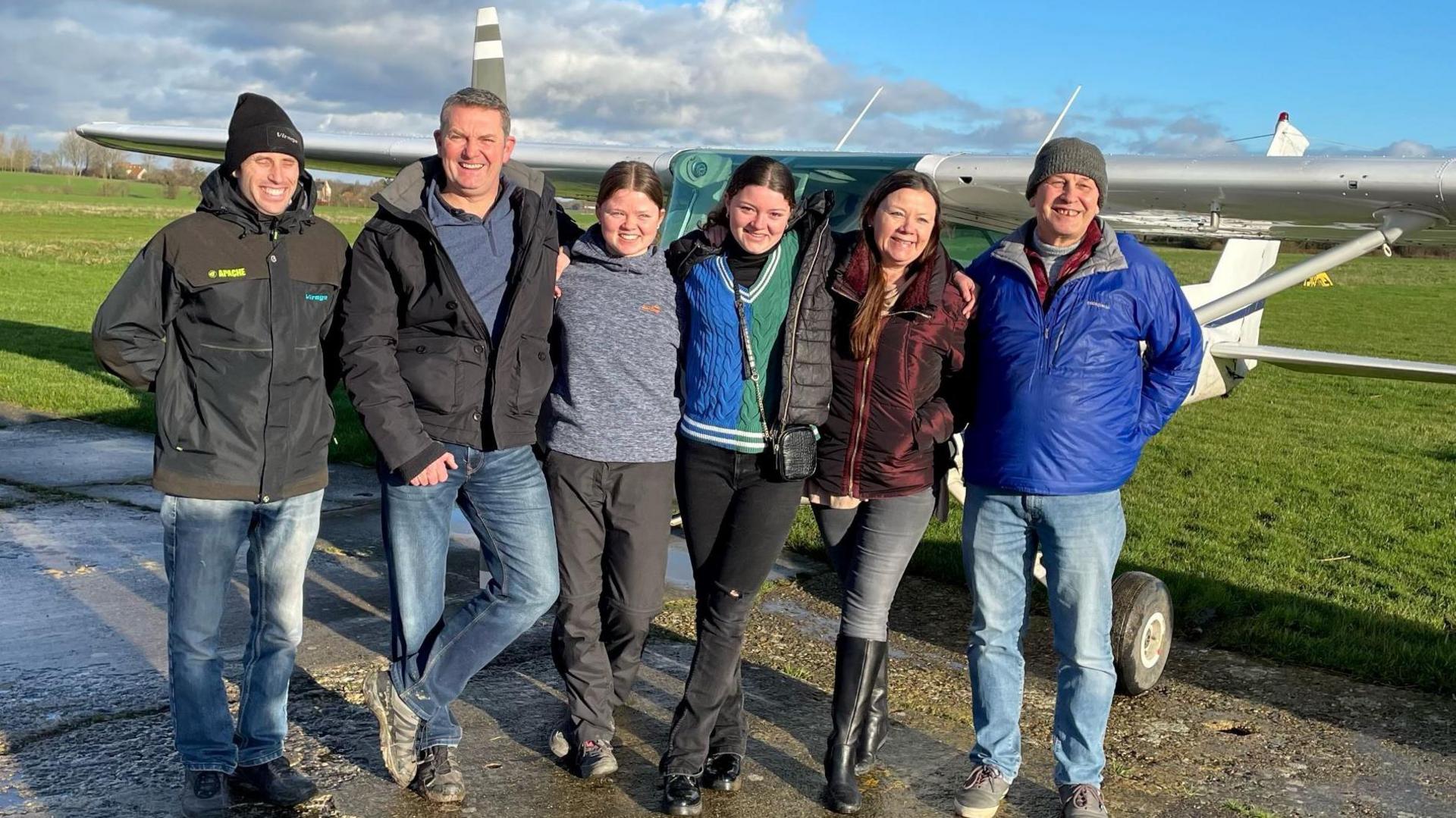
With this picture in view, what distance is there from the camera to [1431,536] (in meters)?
7.29

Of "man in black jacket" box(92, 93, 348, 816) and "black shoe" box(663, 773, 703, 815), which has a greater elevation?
"man in black jacket" box(92, 93, 348, 816)

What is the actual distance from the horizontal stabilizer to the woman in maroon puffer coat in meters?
4.46

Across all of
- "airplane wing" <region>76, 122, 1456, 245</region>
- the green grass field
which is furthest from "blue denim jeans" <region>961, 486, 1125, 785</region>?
"airplane wing" <region>76, 122, 1456, 245</region>

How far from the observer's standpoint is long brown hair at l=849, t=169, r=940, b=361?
10.3 feet

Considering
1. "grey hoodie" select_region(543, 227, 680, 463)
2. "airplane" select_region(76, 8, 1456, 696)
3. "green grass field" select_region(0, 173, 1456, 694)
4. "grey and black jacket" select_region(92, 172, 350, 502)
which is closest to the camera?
"grey and black jacket" select_region(92, 172, 350, 502)

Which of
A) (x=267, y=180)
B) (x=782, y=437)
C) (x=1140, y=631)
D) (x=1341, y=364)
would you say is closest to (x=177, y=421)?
(x=267, y=180)

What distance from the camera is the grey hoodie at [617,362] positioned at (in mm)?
3240

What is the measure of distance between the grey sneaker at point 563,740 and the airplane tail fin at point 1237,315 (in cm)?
689

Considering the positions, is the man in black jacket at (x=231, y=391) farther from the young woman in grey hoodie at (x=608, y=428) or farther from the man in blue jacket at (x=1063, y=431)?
the man in blue jacket at (x=1063, y=431)

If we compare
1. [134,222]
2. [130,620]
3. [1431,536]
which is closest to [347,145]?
[130,620]

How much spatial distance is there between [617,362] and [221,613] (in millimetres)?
1196

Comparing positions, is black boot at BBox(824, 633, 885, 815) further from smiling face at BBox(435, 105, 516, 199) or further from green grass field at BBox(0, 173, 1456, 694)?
green grass field at BBox(0, 173, 1456, 694)

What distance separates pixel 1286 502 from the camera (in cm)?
844

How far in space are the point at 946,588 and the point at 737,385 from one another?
9.20 ft
